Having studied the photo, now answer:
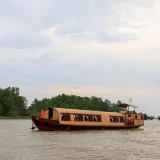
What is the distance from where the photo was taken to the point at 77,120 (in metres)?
32.2

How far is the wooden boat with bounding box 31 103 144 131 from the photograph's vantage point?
30438 mm

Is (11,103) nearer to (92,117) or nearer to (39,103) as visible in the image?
(39,103)

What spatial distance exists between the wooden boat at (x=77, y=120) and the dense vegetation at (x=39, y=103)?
155 feet

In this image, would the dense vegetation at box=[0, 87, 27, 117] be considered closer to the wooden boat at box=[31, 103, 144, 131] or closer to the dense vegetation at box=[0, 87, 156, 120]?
the dense vegetation at box=[0, 87, 156, 120]

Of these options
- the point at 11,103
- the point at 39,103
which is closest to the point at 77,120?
the point at 11,103

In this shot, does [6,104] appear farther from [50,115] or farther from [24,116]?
[50,115]

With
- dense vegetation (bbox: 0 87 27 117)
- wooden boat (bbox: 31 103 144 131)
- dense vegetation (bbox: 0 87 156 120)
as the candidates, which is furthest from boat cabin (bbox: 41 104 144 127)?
dense vegetation (bbox: 0 87 27 117)

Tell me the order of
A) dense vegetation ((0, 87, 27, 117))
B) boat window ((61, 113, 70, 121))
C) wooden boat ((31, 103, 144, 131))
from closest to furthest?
wooden boat ((31, 103, 144, 131)) → boat window ((61, 113, 70, 121)) → dense vegetation ((0, 87, 27, 117))

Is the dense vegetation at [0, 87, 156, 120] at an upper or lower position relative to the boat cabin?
upper

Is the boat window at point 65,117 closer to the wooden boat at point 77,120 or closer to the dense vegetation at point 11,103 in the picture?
the wooden boat at point 77,120

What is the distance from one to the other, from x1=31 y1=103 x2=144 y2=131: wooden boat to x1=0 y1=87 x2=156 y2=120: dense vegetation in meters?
47.4

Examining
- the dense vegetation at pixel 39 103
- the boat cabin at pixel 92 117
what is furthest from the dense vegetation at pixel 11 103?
the boat cabin at pixel 92 117

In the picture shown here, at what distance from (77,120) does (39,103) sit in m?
89.3

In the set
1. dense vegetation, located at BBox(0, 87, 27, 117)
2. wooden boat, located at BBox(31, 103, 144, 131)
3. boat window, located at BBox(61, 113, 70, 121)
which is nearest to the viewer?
wooden boat, located at BBox(31, 103, 144, 131)
